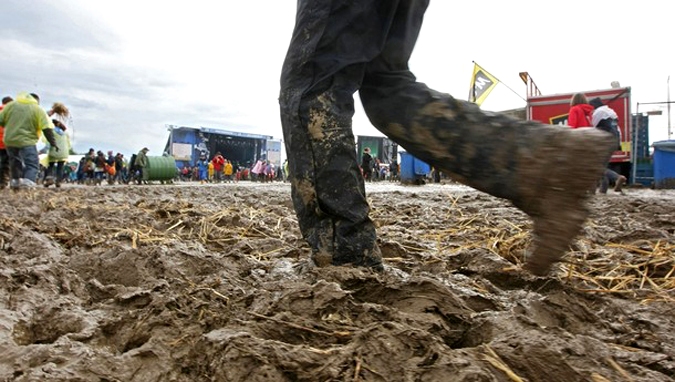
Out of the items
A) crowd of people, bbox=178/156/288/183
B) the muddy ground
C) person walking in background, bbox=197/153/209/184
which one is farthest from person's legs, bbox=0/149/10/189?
person walking in background, bbox=197/153/209/184

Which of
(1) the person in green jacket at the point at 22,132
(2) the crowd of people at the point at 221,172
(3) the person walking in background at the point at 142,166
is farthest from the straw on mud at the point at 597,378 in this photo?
(2) the crowd of people at the point at 221,172

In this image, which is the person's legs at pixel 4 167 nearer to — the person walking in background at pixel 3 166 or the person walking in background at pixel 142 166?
the person walking in background at pixel 3 166

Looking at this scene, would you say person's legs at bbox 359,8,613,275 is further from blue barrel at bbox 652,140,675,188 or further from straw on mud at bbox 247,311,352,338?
blue barrel at bbox 652,140,675,188

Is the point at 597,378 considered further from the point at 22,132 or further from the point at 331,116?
the point at 22,132

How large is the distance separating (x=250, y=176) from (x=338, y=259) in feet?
109

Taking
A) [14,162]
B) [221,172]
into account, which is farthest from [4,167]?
[221,172]

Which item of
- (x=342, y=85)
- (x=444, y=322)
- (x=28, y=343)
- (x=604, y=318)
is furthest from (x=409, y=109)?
(x=28, y=343)

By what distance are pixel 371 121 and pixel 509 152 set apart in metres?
0.47

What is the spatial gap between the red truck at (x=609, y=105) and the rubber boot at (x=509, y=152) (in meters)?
11.0

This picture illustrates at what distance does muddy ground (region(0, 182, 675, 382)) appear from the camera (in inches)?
34.4

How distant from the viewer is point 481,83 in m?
17.3

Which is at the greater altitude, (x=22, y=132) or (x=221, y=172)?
(x=22, y=132)

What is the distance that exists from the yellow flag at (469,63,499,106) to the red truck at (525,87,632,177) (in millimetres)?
4397

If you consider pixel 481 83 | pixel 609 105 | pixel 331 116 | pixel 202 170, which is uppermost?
pixel 481 83
